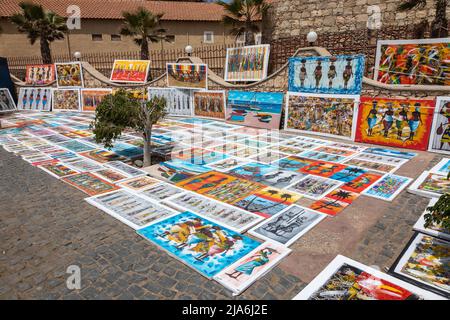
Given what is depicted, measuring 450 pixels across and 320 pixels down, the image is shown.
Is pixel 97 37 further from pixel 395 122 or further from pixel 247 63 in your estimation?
pixel 395 122

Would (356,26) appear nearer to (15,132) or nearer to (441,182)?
(441,182)

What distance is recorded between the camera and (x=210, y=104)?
13977mm

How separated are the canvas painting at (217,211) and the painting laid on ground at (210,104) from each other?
8222 mm

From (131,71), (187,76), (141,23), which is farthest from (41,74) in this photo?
(187,76)

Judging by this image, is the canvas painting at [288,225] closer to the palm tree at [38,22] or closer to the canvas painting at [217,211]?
the canvas painting at [217,211]

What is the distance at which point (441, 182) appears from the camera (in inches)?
244

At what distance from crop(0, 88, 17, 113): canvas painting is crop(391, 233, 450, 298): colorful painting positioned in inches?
842

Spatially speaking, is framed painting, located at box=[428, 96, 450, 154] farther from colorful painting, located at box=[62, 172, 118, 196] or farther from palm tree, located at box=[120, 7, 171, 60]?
palm tree, located at box=[120, 7, 171, 60]

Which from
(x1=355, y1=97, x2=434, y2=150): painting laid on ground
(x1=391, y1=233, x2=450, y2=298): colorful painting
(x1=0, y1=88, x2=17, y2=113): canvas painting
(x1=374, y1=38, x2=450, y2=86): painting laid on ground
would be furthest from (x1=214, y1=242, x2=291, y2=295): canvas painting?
(x1=0, y1=88, x2=17, y2=113): canvas painting

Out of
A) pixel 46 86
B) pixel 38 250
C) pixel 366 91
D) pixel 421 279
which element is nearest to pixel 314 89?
pixel 366 91

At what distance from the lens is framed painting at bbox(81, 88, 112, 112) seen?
16.6 meters

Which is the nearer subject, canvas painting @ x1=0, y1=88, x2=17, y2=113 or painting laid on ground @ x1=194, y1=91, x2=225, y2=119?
painting laid on ground @ x1=194, y1=91, x2=225, y2=119

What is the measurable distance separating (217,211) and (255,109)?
7788 mm

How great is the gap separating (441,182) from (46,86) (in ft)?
68.7
